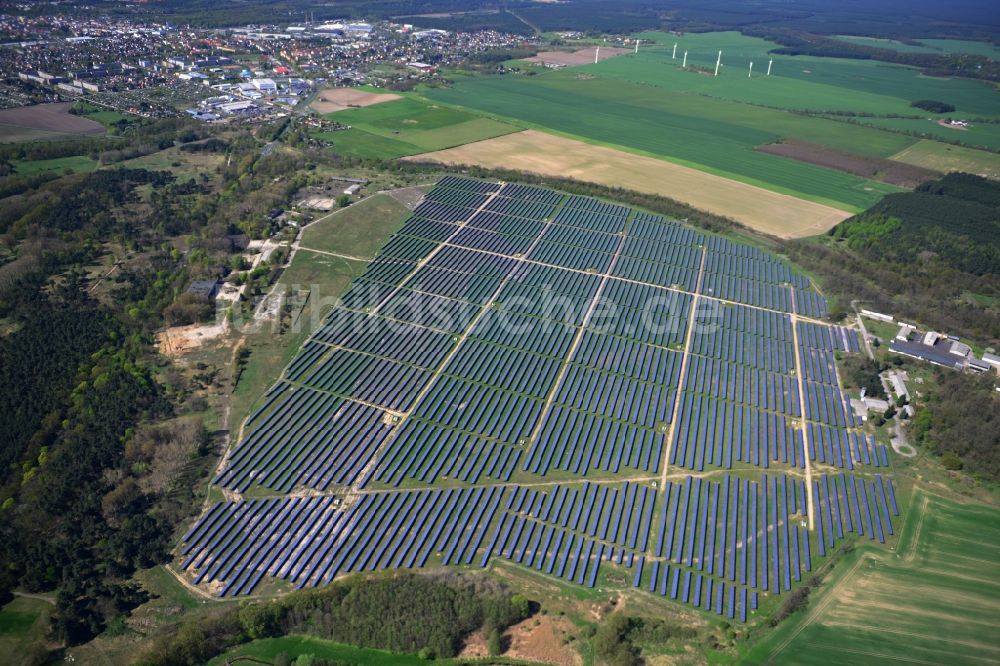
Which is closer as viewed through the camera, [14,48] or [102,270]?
[102,270]

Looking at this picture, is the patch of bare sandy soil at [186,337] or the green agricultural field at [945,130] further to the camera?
the green agricultural field at [945,130]

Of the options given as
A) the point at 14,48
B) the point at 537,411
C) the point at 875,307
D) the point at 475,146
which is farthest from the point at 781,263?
the point at 14,48

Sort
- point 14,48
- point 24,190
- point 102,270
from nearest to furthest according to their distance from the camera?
→ point 102,270, point 24,190, point 14,48

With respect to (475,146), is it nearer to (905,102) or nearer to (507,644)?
(507,644)

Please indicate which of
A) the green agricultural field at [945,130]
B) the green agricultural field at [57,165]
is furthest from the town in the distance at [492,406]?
the green agricultural field at [945,130]

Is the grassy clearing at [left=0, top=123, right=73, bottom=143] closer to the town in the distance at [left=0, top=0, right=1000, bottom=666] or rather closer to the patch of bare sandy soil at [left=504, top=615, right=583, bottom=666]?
the town in the distance at [left=0, top=0, right=1000, bottom=666]

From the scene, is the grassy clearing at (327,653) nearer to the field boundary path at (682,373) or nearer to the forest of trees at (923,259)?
the field boundary path at (682,373)

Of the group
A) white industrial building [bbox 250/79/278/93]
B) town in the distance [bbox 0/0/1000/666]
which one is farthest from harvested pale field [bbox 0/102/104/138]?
white industrial building [bbox 250/79/278/93]
